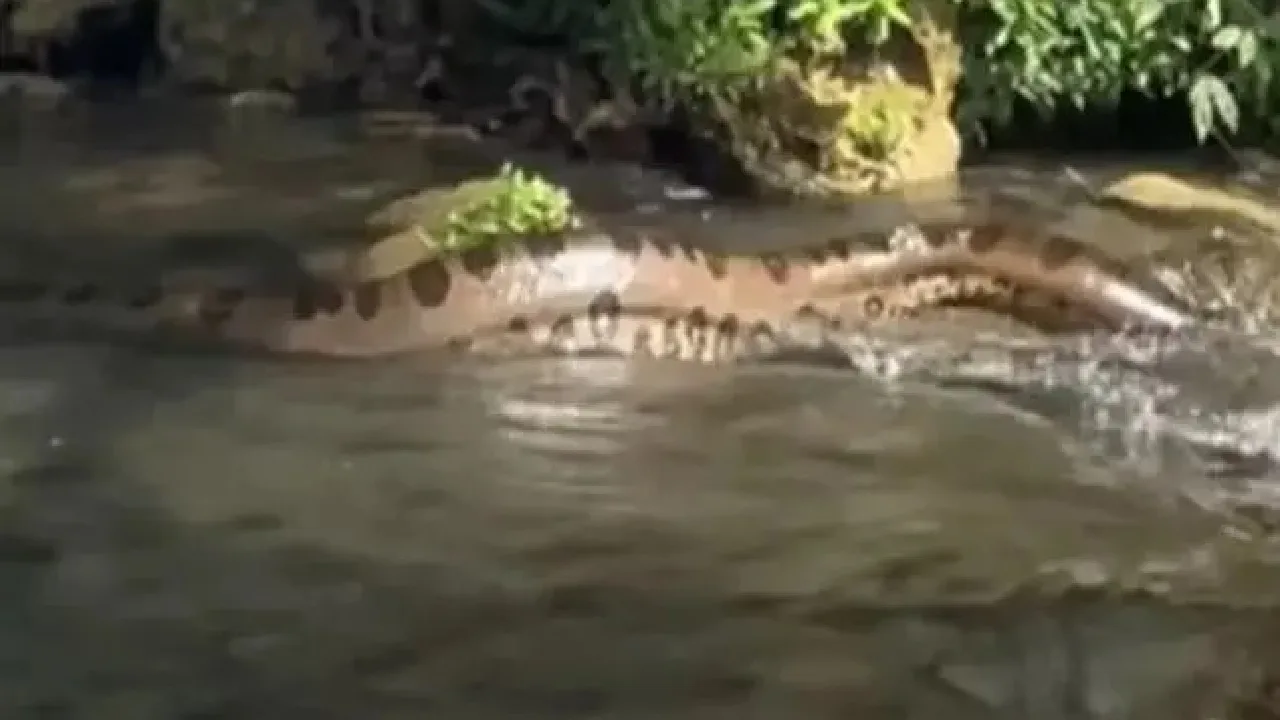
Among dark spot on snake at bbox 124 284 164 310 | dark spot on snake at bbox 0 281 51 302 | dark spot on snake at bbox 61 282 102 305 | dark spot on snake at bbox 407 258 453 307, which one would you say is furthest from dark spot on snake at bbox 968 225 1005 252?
dark spot on snake at bbox 0 281 51 302

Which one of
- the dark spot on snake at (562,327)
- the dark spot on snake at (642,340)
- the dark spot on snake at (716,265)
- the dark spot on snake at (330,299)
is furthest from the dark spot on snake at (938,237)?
the dark spot on snake at (330,299)

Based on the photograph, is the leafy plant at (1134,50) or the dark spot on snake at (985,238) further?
the leafy plant at (1134,50)

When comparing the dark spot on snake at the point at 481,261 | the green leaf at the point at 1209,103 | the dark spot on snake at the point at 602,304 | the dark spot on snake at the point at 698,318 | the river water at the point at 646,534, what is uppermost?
the green leaf at the point at 1209,103

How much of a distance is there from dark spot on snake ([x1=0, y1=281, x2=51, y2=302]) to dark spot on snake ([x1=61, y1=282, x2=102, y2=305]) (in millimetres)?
105

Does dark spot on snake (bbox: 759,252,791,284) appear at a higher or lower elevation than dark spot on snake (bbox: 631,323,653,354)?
higher

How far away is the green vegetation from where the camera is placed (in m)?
8.82

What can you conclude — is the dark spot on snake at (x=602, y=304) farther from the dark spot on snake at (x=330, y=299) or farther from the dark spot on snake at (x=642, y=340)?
the dark spot on snake at (x=330, y=299)

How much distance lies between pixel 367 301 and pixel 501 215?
1160mm

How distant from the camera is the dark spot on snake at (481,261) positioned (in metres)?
8.20

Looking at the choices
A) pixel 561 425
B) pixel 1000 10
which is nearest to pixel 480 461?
pixel 561 425

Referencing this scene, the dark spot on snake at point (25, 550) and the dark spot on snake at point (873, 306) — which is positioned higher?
the dark spot on snake at point (873, 306)

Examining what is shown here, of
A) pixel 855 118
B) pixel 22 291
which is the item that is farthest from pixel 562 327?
pixel 855 118

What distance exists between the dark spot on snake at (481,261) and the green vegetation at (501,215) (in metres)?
0.30

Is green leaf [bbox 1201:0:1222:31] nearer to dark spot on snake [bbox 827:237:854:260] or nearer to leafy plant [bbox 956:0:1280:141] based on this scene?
leafy plant [bbox 956:0:1280:141]
